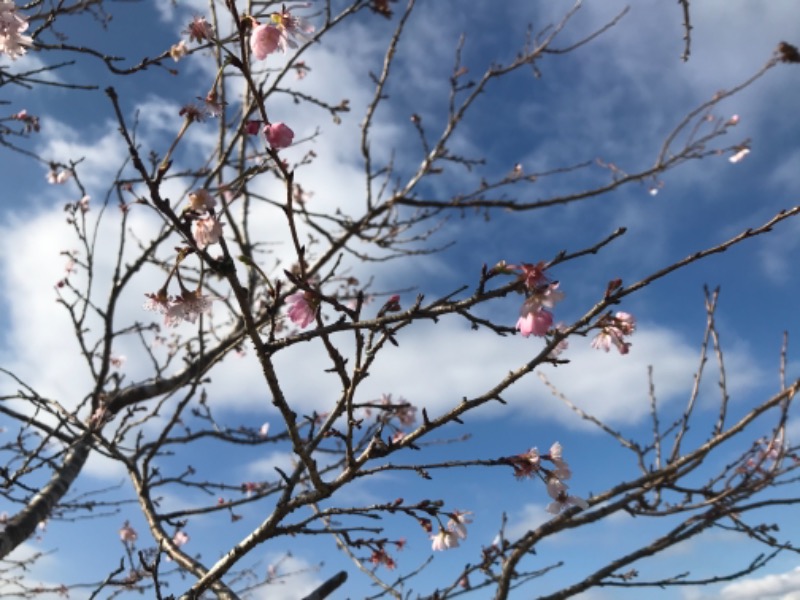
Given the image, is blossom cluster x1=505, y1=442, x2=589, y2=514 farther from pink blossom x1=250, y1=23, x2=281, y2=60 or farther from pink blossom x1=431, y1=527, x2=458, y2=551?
pink blossom x1=250, y1=23, x2=281, y2=60

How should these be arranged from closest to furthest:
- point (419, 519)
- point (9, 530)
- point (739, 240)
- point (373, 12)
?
point (739, 240), point (419, 519), point (9, 530), point (373, 12)

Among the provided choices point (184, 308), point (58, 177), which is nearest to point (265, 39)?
point (184, 308)

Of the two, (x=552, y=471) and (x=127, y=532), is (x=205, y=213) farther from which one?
(x=127, y=532)

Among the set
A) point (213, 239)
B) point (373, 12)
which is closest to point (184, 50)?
point (213, 239)

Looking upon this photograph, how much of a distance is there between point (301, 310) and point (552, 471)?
2.75 feet

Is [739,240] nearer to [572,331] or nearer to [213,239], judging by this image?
[572,331]

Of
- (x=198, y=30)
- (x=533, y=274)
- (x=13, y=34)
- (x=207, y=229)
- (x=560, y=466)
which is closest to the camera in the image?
(x=533, y=274)

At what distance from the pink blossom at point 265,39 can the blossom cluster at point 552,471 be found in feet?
4.25

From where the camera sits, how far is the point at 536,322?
1.48 m

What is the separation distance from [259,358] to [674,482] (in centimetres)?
173

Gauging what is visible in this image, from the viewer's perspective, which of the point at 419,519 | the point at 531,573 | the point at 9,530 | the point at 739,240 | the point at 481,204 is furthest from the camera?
the point at 481,204

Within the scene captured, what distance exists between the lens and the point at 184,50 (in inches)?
104

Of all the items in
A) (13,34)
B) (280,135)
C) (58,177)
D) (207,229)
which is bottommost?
(207,229)

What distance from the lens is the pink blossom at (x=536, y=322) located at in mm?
1465
